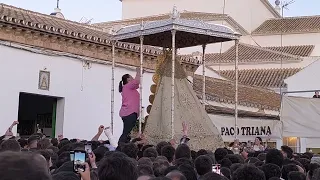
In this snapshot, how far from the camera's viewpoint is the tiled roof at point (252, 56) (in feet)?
101

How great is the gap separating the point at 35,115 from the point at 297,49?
20685mm

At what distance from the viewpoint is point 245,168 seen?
14.5 ft

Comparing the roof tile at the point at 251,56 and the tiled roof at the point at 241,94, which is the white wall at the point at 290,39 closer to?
the roof tile at the point at 251,56

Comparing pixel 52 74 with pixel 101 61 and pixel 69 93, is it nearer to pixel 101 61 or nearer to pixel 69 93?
pixel 69 93

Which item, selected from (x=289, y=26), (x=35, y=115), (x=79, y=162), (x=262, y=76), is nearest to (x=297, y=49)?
(x=289, y=26)

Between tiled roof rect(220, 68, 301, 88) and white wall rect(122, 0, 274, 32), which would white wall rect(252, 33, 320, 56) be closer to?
white wall rect(122, 0, 274, 32)

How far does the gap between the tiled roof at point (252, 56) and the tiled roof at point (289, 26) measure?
3.82 metres

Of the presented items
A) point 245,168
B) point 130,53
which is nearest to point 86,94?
point 130,53

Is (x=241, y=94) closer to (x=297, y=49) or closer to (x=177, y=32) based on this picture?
(x=297, y=49)

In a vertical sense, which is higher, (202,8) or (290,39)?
(202,8)

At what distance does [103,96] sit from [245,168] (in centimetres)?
1277

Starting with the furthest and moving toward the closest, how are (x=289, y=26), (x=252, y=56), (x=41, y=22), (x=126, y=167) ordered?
1. (x=289, y=26)
2. (x=252, y=56)
3. (x=41, y=22)
4. (x=126, y=167)

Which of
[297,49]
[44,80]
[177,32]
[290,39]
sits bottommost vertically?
[44,80]

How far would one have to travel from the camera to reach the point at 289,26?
36344 millimetres
